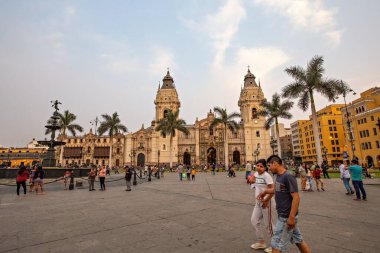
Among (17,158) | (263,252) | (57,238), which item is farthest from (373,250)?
(17,158)

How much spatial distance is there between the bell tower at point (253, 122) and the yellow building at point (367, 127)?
848 inches

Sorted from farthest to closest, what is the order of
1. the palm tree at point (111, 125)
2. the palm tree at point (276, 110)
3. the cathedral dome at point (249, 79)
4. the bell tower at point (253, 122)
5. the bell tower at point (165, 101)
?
the cathedral dome at point (249, 79)
the bell tower at point (165, 101)
the bell tower at point (253, 122)
the palm tree at point (111, 125)
the palm tree at point (276, 110)

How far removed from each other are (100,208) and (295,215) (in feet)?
23.5

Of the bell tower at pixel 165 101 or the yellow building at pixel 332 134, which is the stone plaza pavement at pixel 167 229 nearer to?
the bell tower at pixel 165 101

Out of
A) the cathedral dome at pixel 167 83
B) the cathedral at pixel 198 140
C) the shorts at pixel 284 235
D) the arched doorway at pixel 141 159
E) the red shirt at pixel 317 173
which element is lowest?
the shorts at pixel 284 235

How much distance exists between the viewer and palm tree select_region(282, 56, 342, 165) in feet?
77.0

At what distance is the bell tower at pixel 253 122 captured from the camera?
198 ft

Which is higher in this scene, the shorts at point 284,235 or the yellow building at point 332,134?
the yellow building at point 332,134

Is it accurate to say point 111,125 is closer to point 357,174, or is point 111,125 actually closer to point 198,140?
point 198,140

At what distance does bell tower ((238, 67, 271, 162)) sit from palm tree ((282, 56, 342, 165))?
117ft

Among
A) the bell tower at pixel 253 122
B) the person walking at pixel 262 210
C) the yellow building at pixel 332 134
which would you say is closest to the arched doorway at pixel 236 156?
the bell tower at pixel 253 122

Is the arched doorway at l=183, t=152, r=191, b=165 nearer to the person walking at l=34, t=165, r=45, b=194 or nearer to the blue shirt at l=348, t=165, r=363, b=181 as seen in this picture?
the person walking at l=34, t=165, r=45, b=194

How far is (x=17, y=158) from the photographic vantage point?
68.2 meters

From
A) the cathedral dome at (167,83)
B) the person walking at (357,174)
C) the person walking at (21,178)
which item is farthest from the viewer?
the cathedral dome at (167,83)
